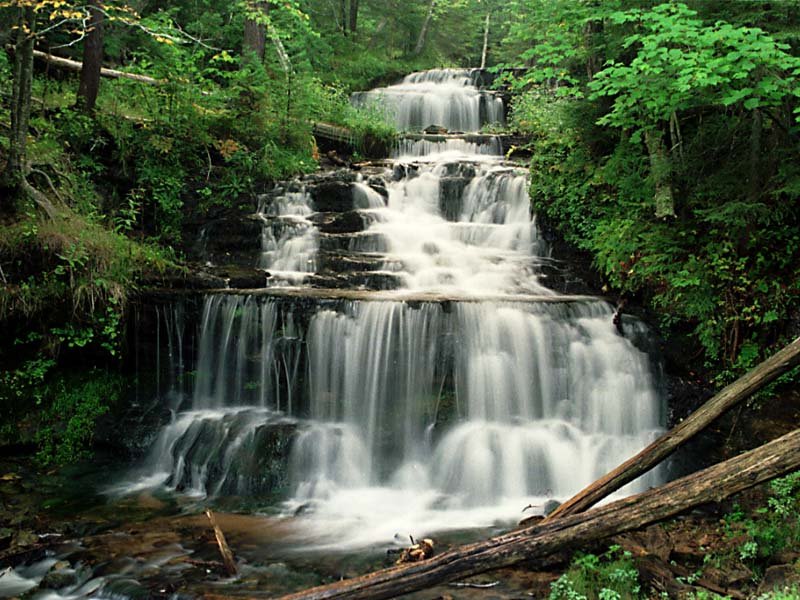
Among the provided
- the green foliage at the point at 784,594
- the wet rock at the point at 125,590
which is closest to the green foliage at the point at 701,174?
the green foliage at the point at 784,594

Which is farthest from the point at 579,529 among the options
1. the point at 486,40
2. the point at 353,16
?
the point at 486,40

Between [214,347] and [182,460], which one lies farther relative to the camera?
[214,347]

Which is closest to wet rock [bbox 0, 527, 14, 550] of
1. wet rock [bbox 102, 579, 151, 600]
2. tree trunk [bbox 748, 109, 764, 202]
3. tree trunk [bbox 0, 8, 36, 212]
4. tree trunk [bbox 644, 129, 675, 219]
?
wet rock [bbox 102, 579, 151, 600]

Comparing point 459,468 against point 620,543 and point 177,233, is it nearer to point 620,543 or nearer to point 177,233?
point 620,543

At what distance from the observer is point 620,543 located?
5.28m

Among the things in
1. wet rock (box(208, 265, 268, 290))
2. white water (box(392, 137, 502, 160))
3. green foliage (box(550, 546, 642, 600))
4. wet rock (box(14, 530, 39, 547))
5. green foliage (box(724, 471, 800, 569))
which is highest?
white water (box(392, 137, 502, 160))

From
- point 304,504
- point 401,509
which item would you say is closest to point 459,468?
point 401,509

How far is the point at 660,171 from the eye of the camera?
8.21m

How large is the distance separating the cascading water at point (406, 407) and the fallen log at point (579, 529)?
2.10m

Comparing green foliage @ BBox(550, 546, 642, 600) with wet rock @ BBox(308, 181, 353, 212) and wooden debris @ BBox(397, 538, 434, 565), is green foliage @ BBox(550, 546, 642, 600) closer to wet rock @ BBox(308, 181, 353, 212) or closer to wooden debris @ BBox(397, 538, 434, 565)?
wooden debris @ BBox(397, 538, 434, 565)

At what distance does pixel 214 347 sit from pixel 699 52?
278 inches

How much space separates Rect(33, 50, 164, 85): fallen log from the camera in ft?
41.5

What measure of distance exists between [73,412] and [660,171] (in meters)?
8.48

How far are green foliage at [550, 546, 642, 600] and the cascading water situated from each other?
6.27 ft
